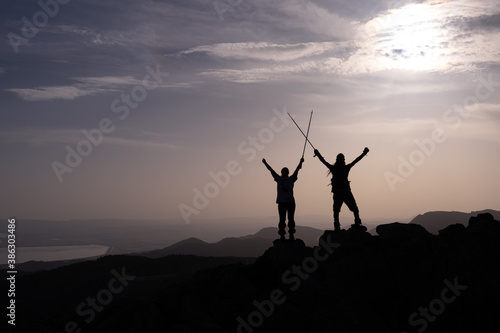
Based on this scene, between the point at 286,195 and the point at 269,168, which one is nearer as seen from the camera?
the point at 286,195

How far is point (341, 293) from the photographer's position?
528 inches

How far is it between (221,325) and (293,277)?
120 inches

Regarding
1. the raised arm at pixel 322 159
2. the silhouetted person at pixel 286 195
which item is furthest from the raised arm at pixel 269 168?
the raised arm at pixel 322 159

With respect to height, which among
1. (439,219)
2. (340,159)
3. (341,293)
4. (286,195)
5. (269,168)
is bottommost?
(341,293)

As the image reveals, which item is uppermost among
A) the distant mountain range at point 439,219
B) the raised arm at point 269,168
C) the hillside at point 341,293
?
the raised arm at point 269,168

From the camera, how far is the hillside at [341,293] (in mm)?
12125

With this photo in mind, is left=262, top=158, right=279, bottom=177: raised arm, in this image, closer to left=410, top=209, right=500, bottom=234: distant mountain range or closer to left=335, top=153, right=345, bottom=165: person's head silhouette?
left=335, top=153, right=345, bottom=165: person's head silhouette

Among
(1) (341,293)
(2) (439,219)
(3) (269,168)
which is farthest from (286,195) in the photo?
(2) (439,219)

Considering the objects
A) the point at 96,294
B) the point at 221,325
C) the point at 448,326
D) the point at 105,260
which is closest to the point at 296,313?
the point at 221,325

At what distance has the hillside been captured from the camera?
1212 centimetres

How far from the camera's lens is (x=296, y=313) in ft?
42.9

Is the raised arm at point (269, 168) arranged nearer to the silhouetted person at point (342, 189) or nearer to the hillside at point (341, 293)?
the silhouetted person at point (342, 189)

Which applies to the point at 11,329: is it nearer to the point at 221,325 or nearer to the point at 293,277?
the point at 221,325

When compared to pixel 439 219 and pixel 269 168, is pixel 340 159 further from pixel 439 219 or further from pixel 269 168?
pixel 439 219
